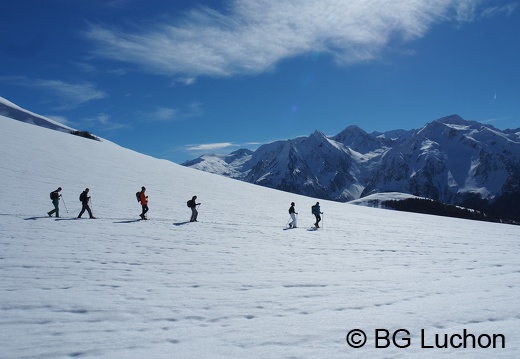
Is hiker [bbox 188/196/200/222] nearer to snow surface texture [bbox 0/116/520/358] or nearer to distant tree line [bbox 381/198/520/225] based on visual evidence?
snow surface texture [bbox 0/116/520/358]

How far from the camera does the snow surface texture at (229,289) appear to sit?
19.0 feet

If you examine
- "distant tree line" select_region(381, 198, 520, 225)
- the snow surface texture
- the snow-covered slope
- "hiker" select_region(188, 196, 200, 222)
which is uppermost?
the snow-covered slope

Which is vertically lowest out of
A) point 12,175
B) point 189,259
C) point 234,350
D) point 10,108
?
point 234,350

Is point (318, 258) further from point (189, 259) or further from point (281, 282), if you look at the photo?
point (189, 259)

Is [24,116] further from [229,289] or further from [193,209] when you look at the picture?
[229,289]

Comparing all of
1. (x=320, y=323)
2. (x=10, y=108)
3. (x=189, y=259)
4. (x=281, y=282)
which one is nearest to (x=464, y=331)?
(x=320, y=323)

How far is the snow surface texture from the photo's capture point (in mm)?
5781

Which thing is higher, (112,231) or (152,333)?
(112,231)

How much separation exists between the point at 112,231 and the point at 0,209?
6780 mm

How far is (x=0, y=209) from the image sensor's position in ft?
54.4

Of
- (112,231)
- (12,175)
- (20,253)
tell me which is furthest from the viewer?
(12,175)

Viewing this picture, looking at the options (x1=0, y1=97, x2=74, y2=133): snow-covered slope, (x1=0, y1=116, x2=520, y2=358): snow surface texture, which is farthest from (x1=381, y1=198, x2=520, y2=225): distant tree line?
(x1=0, y1=116, x2=520, y2=358): snow surface texture

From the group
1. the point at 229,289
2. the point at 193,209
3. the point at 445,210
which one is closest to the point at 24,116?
the point at 193,209

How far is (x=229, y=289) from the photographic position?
8.45 meters
